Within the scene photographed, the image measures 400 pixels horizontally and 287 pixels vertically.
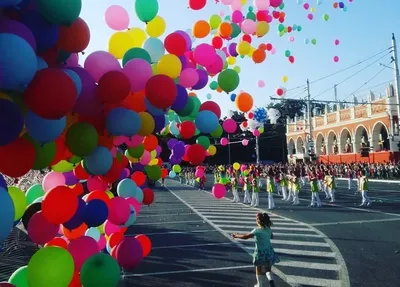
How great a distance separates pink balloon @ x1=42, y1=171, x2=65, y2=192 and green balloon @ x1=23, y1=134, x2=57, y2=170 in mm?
1112

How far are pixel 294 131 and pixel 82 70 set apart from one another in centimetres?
5567

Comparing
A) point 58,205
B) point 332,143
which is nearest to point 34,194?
point 58,205

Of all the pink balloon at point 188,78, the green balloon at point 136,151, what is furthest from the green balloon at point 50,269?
the pink balloon at point 188,78

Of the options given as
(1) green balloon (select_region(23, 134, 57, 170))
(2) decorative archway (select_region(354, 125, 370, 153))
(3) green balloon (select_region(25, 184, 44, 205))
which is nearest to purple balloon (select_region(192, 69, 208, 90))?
(1) green balloon (select_region(23, 134, 57, 170))

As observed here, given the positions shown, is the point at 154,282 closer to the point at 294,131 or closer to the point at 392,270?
the point at 392,270

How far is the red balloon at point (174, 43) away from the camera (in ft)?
18.0

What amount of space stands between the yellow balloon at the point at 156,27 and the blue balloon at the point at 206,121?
1.39 m

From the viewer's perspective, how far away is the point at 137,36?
17.9 ft

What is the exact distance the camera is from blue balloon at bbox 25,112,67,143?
341 centimetres

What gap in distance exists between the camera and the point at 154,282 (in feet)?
24.2

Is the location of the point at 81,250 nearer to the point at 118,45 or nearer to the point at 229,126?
the point at 118,45

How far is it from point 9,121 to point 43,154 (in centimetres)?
84

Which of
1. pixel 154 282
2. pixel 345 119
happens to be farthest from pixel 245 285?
pixel 345 119

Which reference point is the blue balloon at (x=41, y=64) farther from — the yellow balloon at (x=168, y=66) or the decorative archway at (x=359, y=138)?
the decorative archway at (x=359, y=138)
